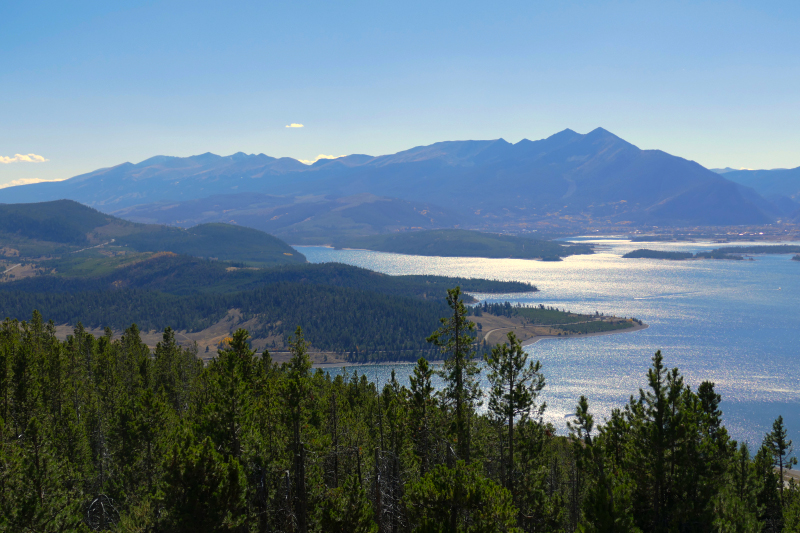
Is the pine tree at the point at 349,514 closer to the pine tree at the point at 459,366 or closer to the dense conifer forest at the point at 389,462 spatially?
the dense conifer forest at the point at 389,462

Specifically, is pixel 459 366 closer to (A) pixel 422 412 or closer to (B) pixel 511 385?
(B) pixel 511 385

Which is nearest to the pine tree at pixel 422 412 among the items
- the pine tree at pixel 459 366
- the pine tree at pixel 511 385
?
the pine tree at pixel 459 366

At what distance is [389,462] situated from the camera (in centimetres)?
4109

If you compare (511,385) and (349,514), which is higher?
(511,385)

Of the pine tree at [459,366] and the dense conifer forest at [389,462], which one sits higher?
the pine tree at [459,366]

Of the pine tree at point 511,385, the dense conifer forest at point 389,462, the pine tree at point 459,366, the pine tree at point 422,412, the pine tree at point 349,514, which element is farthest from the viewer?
the pine tree at point 422,412

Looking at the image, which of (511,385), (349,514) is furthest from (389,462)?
(349,514)

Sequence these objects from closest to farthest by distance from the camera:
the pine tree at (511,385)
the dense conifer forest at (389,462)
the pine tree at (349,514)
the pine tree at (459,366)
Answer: the dense conifer forest at (389,462), the pine tree at (349,514), the pine tree at (459,366), the pine tree at (511,385)

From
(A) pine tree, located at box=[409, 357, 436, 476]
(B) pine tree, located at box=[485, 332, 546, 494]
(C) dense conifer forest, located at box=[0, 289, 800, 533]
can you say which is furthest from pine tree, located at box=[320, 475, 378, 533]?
(B) pine tree, located at box=[485, 332, 546, 494]

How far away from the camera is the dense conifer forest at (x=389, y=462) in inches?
1158

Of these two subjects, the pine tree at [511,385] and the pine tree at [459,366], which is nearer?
the pine tree at [459,366]

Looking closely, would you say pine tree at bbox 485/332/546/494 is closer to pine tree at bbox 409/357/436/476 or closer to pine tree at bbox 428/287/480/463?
pine tree at bbox 428/287/480/463

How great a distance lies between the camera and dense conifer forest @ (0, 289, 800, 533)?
29422 mm

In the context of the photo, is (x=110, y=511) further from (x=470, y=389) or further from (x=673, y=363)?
(x=673, y=363)
